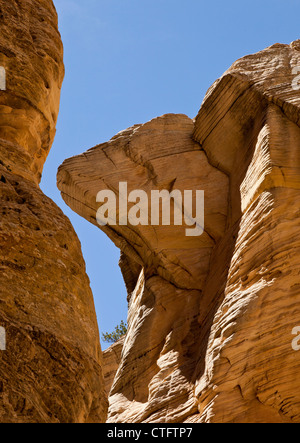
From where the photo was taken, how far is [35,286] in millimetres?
10367

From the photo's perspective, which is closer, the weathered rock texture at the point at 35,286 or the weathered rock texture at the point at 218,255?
the weathered rock texture at the point at 35,286

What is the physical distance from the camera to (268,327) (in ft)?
49.2

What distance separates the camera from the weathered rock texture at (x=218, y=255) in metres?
14.9

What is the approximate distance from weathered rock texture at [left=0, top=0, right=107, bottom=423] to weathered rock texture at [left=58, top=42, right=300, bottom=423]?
471cm

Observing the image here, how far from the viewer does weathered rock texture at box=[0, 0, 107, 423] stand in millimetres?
9172

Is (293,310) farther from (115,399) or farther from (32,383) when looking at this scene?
(32,383)

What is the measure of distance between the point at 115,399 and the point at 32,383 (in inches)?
395

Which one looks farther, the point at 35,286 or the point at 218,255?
the point at 218,255

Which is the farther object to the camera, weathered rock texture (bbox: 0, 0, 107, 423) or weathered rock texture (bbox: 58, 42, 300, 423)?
weathered rock texture (bbox: 58, 42, 300, 423)

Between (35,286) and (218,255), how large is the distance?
8.94 meters

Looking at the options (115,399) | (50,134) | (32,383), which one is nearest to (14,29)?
(50,134)

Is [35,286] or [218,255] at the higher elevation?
[218,255]

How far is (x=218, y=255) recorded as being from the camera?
18.7 metres

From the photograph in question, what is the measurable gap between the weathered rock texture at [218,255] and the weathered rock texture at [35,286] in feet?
15.5
